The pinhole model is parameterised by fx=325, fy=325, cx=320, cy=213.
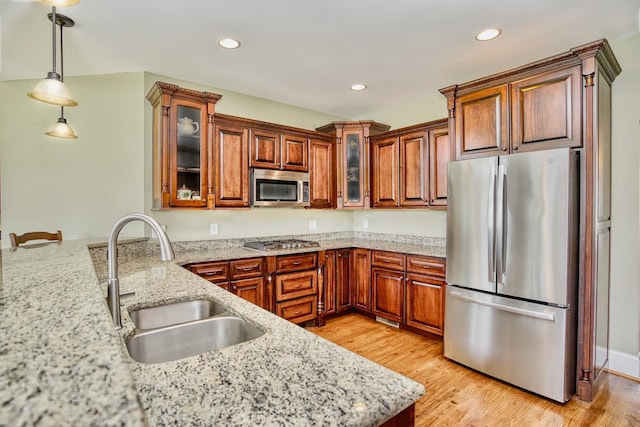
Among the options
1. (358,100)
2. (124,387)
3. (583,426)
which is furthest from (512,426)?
(358,100)

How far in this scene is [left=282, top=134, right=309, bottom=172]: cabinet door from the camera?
12.1 feet

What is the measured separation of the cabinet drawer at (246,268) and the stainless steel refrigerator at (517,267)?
1.78 metres

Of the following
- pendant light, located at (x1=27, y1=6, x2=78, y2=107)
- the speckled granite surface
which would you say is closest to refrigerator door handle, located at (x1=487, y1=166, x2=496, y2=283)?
the speckled granite surface

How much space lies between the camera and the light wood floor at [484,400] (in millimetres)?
2064

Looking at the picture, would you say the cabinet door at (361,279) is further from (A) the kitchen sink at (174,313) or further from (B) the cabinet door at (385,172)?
(A) the kitchen sink at (174,313)

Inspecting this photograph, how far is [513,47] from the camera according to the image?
2.68 metres

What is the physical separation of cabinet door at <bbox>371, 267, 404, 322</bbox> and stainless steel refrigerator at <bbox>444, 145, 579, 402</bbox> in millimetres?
747

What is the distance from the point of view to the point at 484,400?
2.28 m

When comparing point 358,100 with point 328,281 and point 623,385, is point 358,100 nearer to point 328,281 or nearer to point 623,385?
point 328,281

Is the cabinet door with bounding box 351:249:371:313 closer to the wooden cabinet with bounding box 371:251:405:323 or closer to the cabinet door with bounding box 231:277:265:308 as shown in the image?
the wooden cabinet with bounding box 371:251:405:323

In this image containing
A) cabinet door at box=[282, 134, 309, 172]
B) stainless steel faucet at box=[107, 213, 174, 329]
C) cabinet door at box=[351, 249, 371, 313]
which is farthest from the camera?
cabinet door at box=[351, 249, 371, 313]

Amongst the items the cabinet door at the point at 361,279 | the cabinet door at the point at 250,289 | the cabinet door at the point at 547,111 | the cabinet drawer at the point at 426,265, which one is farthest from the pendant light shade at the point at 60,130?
the cabinet door at the point at 547,111

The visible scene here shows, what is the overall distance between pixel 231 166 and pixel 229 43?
1140mm

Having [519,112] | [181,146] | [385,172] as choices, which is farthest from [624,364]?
[181,146]
